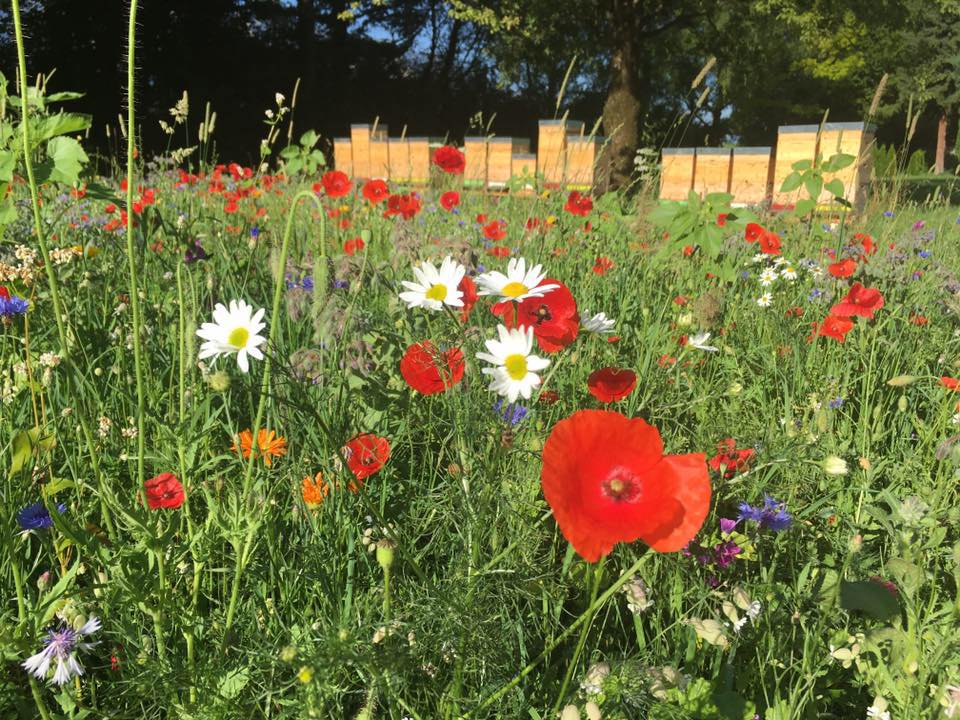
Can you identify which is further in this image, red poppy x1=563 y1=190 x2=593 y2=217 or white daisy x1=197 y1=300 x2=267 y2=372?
red poppy x1=563 y1=190 x2=593 y2=217

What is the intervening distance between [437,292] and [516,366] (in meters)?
0.27

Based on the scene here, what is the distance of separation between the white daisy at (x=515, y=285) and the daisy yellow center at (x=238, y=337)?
1.06ft

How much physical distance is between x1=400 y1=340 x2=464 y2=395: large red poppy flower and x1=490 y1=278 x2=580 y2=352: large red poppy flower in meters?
0.11

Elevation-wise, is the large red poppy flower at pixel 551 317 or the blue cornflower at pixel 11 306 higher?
the large red poppy flower at pixel 551 317

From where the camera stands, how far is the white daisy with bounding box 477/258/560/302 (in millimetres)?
1008

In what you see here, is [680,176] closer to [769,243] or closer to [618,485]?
[769,243]

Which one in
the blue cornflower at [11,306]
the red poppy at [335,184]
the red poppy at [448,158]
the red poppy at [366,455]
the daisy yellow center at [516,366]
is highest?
the red poppy at [448,158]

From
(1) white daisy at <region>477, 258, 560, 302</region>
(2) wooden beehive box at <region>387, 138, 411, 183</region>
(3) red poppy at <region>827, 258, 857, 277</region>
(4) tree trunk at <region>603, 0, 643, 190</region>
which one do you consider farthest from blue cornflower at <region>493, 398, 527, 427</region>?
(4) tree trunk at <region>603, 0, 643, 190</region>

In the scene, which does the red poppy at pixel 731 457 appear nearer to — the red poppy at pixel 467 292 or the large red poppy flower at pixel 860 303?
the red poppy at pixel 467 292

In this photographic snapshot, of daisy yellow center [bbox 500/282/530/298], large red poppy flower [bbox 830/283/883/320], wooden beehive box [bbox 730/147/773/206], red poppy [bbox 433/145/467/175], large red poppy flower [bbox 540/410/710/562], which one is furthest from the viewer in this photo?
wooden beehive box [bbox 730/147/773/206]

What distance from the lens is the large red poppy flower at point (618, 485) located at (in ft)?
2.55

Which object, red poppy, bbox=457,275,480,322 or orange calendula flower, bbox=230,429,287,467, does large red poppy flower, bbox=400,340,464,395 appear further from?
orange calendula flower, bbox=230,429,287,467

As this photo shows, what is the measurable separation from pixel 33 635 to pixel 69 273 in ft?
4.49

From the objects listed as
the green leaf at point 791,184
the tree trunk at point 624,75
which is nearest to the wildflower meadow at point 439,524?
the green leaf at point 791,184
